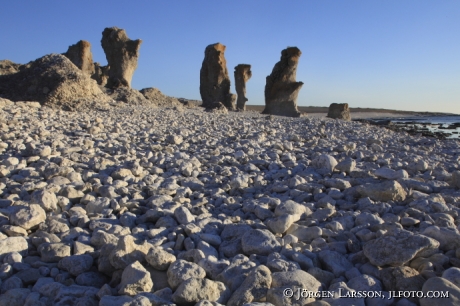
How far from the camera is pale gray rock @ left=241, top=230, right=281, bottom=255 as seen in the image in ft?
6.73

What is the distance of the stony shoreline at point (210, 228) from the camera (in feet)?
5.41

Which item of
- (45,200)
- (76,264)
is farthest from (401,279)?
(45,200)

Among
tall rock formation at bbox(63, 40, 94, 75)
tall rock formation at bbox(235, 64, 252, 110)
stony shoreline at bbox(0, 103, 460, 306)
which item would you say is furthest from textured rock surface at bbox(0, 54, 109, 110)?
tall rock formation at bbox(235, 64, 252, 110)

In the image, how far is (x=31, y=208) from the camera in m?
2.41

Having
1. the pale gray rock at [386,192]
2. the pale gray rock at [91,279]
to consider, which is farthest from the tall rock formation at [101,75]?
the pale gray rock at [91,279]

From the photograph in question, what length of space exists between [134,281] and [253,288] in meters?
0.55

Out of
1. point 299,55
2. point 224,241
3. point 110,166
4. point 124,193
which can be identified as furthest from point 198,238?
point 299,55

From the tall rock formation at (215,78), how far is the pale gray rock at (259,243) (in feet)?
67.8

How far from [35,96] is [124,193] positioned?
315 inches

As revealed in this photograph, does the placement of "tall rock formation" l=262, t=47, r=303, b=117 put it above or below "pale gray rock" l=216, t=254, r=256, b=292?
above

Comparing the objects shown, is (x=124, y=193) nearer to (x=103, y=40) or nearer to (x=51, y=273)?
(x=51, y=273)

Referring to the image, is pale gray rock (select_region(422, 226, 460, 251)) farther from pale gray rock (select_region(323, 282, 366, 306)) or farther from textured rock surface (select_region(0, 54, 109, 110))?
textured rock surface (select_region(0, 54, 109, 110))

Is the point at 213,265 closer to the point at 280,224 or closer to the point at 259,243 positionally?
the point at 259,243

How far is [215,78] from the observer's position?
22.9 m
